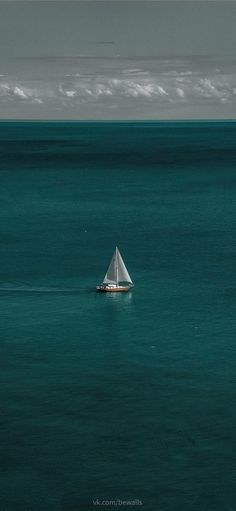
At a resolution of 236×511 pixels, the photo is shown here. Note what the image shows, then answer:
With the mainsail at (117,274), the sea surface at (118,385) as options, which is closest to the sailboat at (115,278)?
the mainsail at (117,274)

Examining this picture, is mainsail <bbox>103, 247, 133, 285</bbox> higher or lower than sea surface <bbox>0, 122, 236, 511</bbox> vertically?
higher

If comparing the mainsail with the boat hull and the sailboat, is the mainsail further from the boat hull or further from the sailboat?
the boat hull

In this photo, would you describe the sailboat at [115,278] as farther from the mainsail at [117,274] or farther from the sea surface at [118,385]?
the sea surface at [118,385]

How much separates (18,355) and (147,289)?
34.2m

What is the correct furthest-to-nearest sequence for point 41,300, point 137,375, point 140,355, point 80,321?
point 41,300 < point 80,321 < point 140,355 < point 137,375

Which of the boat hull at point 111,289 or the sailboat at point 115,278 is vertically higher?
the sailboat at point 115,278

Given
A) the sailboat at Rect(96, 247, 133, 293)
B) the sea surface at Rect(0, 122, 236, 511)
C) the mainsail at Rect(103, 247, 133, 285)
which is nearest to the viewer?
the sea surface at Rect(0, 122, 236, 511)

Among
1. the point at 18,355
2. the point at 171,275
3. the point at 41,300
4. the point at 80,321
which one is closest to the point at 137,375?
the point at 18,355

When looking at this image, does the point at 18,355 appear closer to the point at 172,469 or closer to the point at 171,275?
the point at 172,469

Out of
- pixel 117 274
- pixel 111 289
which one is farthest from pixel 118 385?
pixel 117 274

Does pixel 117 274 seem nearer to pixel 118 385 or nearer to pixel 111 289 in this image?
pixel 111 289

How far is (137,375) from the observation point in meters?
98.5

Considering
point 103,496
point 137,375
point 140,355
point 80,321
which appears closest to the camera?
point 103,496

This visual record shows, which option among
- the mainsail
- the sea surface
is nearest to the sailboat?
the mainsail
